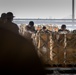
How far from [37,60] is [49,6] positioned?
42.6ft

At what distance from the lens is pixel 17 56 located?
0.46 meters

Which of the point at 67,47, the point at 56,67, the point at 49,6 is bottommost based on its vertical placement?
the point at 56,67

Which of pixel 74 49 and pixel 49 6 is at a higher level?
pixel 49 6

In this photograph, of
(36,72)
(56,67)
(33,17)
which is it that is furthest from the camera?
(33,17)

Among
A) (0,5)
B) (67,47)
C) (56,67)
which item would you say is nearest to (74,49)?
(67,47)

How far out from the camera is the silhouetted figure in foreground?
0.45 m

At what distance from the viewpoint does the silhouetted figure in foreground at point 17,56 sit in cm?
→ 45

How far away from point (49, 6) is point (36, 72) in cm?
1300

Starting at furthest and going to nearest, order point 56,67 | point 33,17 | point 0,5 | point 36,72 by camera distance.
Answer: point 33,17 < point 0,5 < point 56,67 < point 36,72

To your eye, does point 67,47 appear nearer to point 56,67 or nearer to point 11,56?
point 56,67

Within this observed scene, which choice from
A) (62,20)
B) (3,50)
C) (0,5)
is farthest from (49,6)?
(3,50)

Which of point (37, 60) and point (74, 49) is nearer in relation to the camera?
point (37, 60)

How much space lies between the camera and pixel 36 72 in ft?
1.49

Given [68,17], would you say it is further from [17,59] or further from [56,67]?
[17,59]
